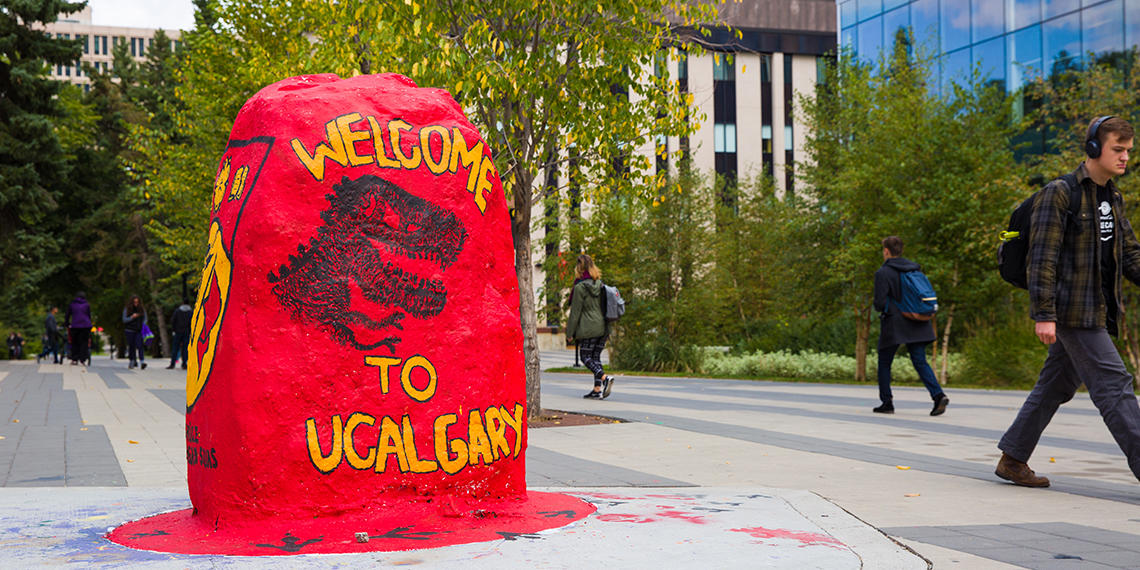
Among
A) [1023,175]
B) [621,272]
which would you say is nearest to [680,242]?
[621,272]

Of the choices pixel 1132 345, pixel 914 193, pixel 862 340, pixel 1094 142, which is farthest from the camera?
pixel 862 340

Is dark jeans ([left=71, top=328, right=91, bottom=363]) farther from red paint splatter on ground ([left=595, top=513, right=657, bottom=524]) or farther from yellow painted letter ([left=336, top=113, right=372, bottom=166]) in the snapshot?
red paint splatter on ground ([left=595, top=513, right=657, bottom=524])

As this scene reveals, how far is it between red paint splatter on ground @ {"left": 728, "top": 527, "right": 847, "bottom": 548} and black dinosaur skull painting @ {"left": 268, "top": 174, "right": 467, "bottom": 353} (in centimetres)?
170

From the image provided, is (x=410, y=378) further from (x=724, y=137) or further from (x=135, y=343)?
(x=724, y=137)

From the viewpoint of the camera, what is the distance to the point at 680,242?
25.9 m

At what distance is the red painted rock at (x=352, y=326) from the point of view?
426cm

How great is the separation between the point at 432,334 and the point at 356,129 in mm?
993

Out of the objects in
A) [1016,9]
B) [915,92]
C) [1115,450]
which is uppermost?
[1016,9]

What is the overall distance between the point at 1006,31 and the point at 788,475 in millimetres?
27428

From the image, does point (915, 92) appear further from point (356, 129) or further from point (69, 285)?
point (69, 285)

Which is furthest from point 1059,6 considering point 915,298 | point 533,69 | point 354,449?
point 354,449

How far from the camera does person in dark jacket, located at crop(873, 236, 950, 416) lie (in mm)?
11133

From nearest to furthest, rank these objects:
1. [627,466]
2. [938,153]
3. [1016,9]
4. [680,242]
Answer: [627,466] → [938,153] → [680,242] → [1016,9]

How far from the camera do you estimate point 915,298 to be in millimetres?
11188
